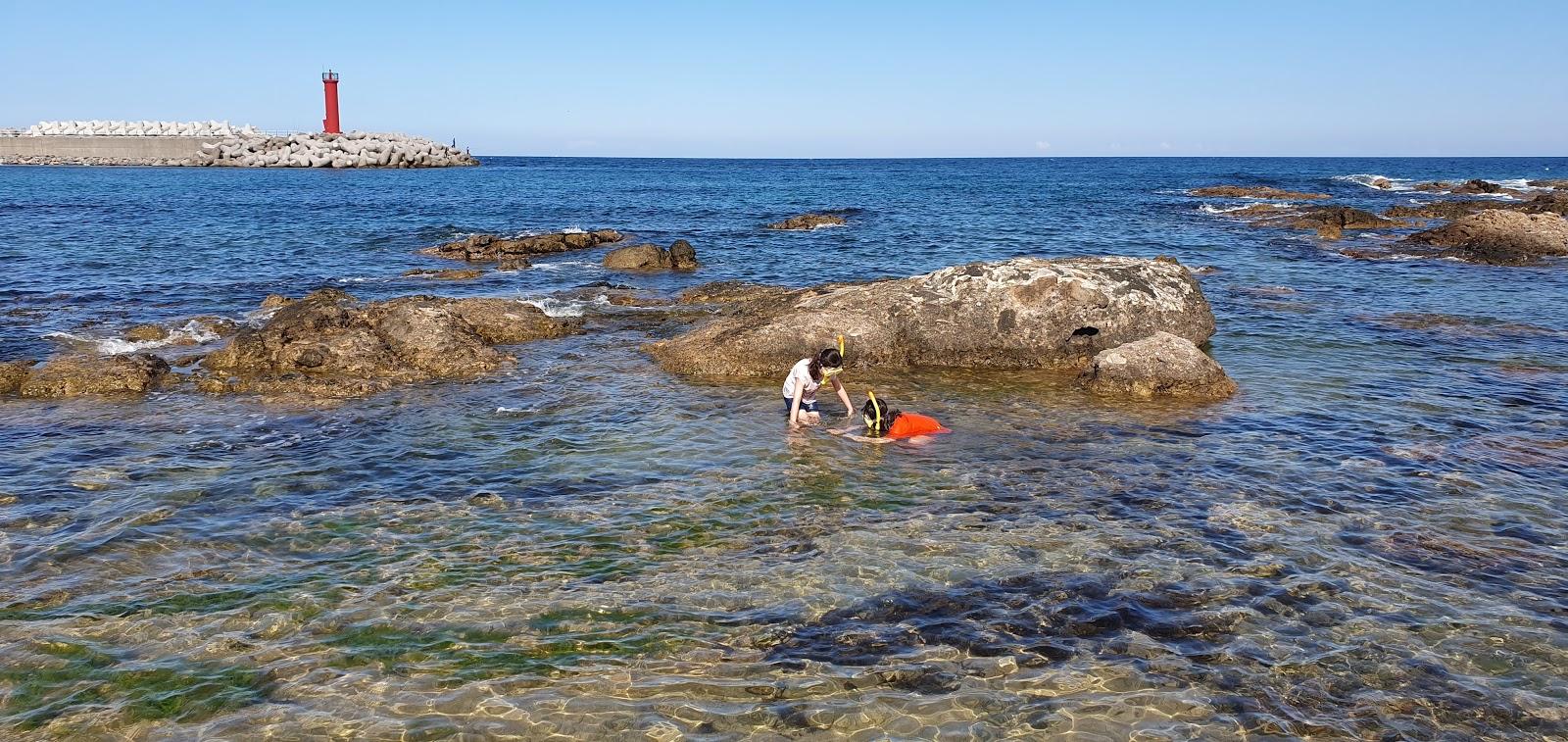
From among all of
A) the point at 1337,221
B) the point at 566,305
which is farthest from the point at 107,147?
the point at 1337,221

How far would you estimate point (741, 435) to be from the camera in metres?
13.5

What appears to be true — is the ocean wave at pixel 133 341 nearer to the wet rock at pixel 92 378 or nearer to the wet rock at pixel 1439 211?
the wet rock at pixel 92 378

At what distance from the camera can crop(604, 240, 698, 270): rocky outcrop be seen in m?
30.8

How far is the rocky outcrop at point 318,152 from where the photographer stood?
104 m

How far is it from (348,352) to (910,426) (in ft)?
33.3

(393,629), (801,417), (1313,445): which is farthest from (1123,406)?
(393,629)

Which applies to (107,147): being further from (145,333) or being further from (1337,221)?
(1337,221)

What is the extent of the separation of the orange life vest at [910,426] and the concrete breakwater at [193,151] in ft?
348

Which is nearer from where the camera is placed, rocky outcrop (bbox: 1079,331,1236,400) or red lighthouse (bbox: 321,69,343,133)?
rocky outcrop (bbox: 1079,331,1236,400)

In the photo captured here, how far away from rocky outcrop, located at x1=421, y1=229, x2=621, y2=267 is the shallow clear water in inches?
630

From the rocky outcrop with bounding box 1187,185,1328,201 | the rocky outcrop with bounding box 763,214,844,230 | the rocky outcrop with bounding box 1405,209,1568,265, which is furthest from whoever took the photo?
the rocky outcrop with bounding box 1187,185,1328,201

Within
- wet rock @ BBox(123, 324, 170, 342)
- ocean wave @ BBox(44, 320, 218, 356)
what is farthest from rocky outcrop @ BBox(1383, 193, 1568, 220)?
wet rock @ BBox(123, 324, 170, 342)

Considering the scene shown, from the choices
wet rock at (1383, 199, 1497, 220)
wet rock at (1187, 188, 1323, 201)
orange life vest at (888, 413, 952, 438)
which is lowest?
orange life vest at (888, 413, 952, 438)

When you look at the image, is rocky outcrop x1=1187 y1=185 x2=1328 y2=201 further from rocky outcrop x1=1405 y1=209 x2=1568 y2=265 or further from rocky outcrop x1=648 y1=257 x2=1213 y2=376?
rocky outcrop x1=648 y1=257 x2=1213 y2=376
